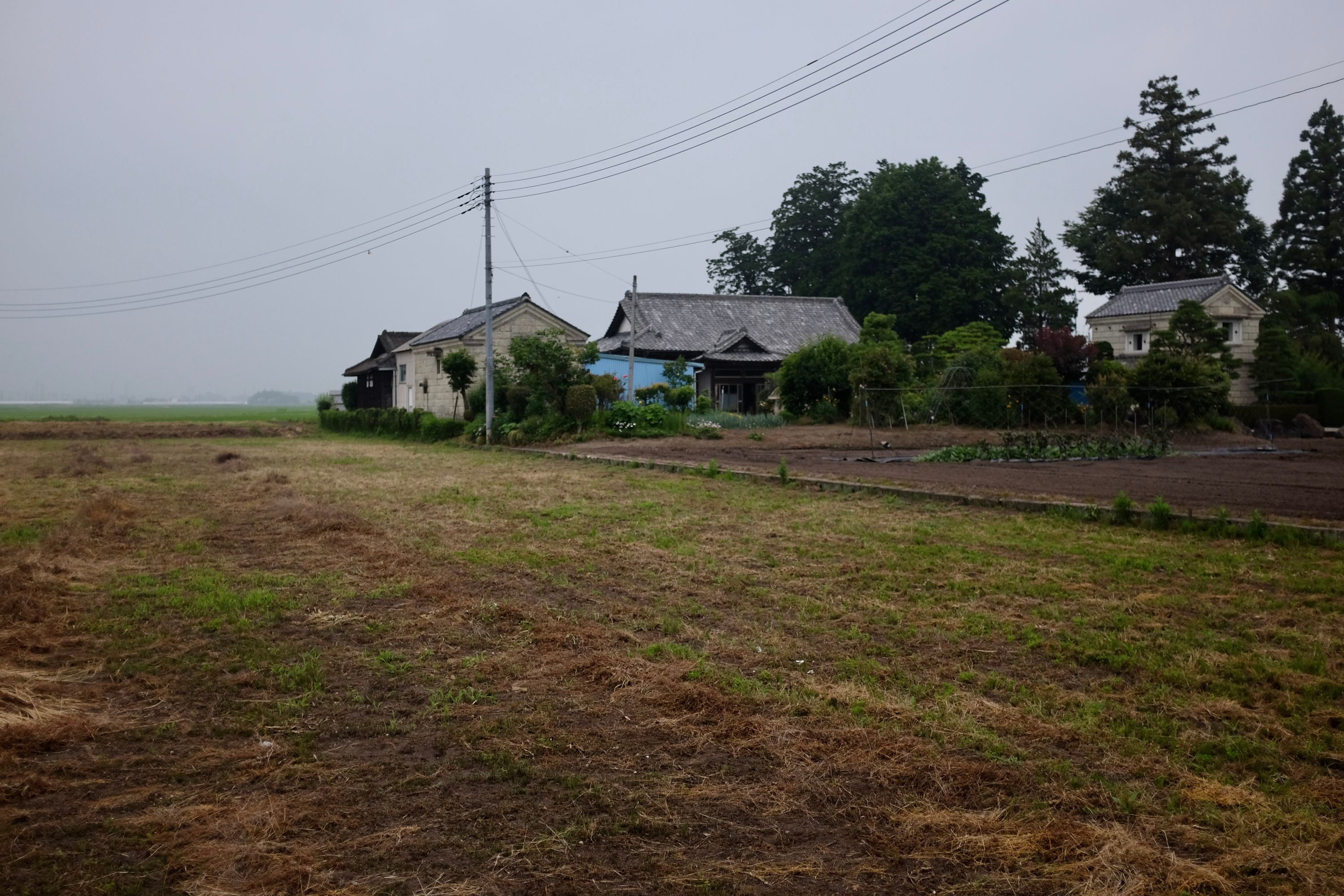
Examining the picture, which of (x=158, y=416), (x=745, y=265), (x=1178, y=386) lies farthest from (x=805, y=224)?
(x=158, y=416)

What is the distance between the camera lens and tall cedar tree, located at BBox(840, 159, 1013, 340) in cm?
4722

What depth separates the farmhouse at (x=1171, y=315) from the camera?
35094 mm

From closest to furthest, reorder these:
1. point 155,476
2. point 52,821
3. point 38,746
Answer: point 52,821 → point 38,746 → point 155,476

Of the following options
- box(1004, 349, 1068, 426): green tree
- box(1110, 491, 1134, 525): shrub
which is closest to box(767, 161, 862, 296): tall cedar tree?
box(1004, 349, 1068, 426): green tree

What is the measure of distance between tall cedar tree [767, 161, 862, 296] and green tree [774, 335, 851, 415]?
27.4 meters

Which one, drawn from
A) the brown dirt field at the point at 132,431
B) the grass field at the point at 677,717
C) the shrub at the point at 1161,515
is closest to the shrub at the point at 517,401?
the brown dirt field at the point at 132,431

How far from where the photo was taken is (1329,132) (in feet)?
133

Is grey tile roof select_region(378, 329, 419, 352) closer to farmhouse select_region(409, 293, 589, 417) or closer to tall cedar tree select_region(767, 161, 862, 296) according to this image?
farmhouse select_region(409, 293, 589, 417)

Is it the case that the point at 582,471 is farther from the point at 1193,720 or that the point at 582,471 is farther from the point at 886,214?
the point at 886,214

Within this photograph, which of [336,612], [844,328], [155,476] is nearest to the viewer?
[336,612]

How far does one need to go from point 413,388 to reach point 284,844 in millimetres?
36831

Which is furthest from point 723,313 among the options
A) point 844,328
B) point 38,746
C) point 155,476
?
point 38,746

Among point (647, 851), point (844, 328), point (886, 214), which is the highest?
point (886, 214)

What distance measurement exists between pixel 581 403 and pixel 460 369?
7.52m
